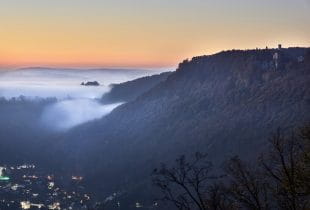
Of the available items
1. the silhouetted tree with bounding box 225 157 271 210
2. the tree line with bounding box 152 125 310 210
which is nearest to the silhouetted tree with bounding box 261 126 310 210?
the tree line with bounding box 152 125 310 210

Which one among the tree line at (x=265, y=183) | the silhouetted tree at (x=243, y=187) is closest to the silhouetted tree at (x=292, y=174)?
the tree line at (x=265, y=183)

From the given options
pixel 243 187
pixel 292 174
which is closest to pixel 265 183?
pixel 243 187

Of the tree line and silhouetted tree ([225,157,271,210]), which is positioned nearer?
the tree line

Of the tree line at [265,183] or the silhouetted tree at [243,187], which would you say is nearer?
the tree line at [265,183]

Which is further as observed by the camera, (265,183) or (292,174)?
(265,183)

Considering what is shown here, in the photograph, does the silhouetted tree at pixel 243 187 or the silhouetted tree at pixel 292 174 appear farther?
the silhouetted tree at pixel 243 187

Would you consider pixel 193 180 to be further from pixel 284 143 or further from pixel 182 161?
pixel 284 143

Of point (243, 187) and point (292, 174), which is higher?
point (292, 174)

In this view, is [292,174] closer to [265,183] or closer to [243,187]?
[265,183]

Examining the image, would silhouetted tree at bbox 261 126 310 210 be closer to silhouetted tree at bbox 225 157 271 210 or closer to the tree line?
the tree line

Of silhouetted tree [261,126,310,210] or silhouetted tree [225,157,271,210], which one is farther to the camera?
silhouetted tree [225,157,271,210]

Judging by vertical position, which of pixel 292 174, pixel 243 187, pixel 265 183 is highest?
pixel 292 174

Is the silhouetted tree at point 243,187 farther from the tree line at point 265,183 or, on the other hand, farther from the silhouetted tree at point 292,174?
the silhouetted tree at point 292,174
